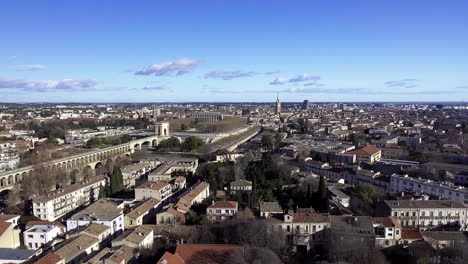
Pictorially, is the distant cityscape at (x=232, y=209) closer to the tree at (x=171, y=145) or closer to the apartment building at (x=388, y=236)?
the apartment building at (x=388, y=236)

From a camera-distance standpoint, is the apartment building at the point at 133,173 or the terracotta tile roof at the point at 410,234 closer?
the terracotta tile roof at the point at 410,234

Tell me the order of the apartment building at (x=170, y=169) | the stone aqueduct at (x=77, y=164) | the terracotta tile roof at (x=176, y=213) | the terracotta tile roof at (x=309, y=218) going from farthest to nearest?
1. the stone aqueduct at (x=77, y=164)
2. the apartment building at (x=170, y=169)
3. the terracotta tile roof at (x=176, y=213)
4. the terracotta tile roof at (x=309, y=218)

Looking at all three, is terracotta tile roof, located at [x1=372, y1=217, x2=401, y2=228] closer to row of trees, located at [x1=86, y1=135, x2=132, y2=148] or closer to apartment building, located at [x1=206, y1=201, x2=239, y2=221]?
apartment building, located at [x1=206, y1=201, x2=239, y2=221]

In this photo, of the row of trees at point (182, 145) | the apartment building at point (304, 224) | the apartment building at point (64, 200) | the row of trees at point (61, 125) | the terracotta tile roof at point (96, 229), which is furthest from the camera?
the row of trees at point (61, 125)

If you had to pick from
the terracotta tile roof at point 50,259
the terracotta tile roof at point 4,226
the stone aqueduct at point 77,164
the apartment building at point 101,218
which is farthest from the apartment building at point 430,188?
the stone aqueduct at point 77,164

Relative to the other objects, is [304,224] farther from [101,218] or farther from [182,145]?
[182,145]

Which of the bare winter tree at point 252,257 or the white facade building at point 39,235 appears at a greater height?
the bare winter tree at point 252,257

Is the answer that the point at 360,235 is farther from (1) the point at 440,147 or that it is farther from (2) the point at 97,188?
(1) the point at 440,147
